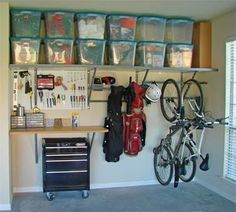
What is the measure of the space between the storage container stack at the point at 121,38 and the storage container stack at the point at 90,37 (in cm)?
12

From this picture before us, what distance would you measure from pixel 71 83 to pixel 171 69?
136cm

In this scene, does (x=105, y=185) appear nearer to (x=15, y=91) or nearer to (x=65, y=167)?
(x=65, y=167)

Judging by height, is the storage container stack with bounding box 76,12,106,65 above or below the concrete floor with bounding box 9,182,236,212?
above

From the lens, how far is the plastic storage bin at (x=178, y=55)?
14.9ft

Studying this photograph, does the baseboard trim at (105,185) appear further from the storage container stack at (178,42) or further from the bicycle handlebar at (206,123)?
the storage container stack at (178,42)

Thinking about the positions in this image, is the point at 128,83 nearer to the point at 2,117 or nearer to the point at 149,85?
the point at 149,85

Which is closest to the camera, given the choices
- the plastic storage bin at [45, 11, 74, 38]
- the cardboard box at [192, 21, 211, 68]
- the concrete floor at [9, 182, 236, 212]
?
the concrete floor at [9, 182, 236, 212]

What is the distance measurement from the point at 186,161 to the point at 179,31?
5.67 feet

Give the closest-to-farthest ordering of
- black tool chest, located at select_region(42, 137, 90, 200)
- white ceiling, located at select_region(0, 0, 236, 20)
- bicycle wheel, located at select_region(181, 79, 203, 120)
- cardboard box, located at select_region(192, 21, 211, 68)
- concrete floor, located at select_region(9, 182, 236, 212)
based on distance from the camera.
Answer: white ceiling, located at select_region(0, 0, 236, 20) < concrete floor, located at select_region(9, 182, 236, 212) < black tool chest, located at select_region(42, 137, 90, 200) < cardboard box, located at select_region(192, 21, 211, 68) < bicycle wheel, located at select_region(181, 79, 203, 120)

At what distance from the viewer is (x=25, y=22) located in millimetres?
4133

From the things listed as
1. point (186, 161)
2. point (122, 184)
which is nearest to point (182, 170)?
point (186, 161)

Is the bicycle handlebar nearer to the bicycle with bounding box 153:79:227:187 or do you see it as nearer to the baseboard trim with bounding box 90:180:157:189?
the bicycle with bounding box 153:79:227:187

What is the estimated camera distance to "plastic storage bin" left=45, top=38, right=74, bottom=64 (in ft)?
13.8

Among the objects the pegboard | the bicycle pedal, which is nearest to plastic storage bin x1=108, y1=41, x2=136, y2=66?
the pegboard
